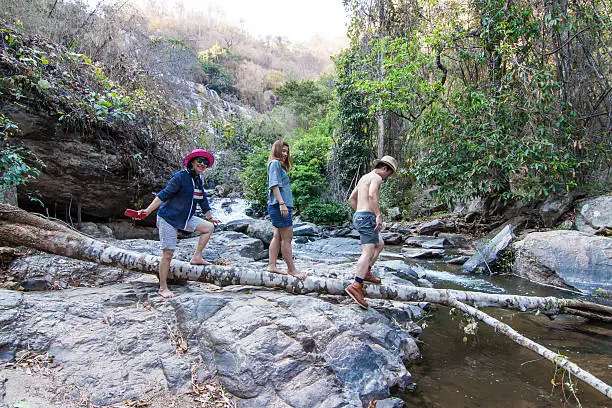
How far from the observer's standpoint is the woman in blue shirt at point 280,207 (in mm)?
4270

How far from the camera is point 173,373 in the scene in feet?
9.41

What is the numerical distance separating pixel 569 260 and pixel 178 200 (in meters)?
7.12

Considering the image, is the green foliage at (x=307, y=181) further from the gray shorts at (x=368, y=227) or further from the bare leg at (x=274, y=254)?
the gray shorts at (x=368, y=227)

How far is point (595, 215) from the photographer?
8.87 metres

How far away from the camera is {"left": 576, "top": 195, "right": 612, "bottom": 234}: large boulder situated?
8.56 m

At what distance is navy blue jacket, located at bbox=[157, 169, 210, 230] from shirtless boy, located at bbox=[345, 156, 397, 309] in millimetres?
1912

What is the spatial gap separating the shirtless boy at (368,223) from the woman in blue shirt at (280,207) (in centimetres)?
69

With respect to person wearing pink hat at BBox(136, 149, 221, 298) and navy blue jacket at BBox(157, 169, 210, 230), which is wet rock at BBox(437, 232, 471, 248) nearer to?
person wearing pink hat at BBox(136, 149, 221, 298)

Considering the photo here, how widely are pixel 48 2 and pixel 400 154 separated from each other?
50.2ft

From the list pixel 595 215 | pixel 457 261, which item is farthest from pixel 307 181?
pixel 595 215

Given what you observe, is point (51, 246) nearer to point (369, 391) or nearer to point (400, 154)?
point (369, 391)

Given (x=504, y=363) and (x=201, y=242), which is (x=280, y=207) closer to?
(x=201, y=242)

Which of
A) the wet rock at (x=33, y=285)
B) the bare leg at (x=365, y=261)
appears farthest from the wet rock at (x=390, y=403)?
the wet rock at (x=33, y=285)

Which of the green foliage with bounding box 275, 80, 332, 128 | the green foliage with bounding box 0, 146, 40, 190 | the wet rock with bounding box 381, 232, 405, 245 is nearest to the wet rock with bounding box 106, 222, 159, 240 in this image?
the green foliage with bounding box 0, 146, 40, 190
